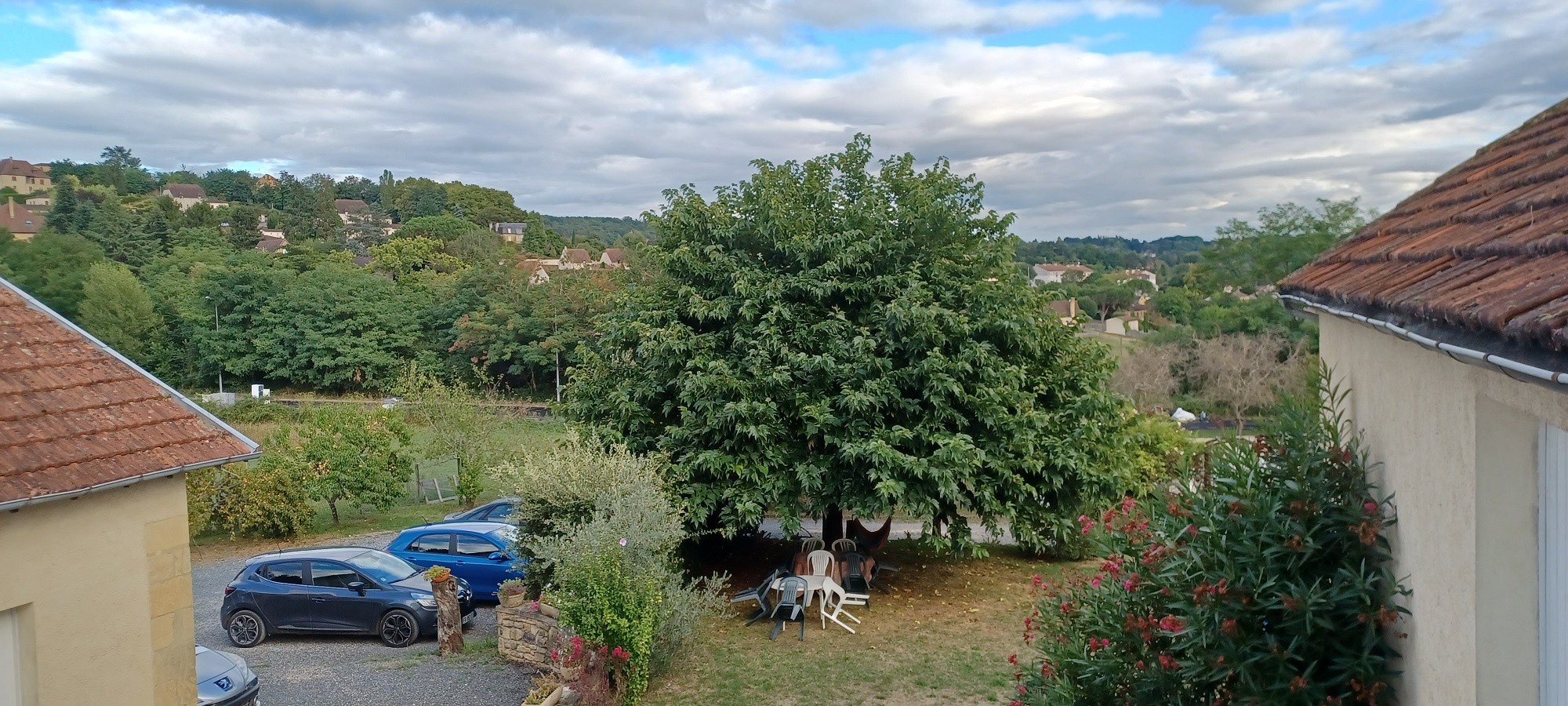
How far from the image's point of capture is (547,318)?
48.4 m

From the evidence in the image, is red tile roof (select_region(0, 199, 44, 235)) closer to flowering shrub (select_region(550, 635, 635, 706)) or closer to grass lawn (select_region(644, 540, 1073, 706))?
grass lawn (select_region(644, 540, 1073, 706))

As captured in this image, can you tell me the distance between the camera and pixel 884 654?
12305 mm

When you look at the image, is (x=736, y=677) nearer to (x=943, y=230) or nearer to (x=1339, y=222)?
(x=943, y=230)

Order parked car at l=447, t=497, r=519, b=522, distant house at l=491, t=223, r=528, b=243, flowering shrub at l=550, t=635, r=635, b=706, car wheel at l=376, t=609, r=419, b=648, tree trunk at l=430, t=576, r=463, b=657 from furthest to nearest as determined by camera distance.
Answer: distant house at l=491, t=223, r=528, b=243, parked car at l=447, t=497, r=519, b=522, car wheel at l=376, t=609, r=419, b=648, tree trunk at l=430, t=576, r=463, b=657, flowering shrub at l=550, t=635, r=635, b=706

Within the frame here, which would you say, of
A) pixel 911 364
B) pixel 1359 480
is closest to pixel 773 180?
pixel 911 364

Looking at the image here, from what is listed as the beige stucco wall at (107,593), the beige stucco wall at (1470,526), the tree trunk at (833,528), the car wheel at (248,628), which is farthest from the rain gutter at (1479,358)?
the car wheel at (248,628)

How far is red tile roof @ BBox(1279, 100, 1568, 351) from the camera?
2.41 meters

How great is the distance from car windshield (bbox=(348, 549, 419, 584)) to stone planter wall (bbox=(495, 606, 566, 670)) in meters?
2.36

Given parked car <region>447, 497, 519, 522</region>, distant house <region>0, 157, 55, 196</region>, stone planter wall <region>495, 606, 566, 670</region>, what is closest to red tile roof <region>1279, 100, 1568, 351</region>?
stone planter wall <region>495, 606, 566, 670</region>

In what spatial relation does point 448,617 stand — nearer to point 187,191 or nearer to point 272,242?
point 272,242

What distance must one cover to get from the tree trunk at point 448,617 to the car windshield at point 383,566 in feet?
4.78

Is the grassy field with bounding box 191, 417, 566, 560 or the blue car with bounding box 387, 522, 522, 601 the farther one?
the grassy field with bounding box 191, 417, 566, 560

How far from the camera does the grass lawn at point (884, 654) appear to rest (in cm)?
1091

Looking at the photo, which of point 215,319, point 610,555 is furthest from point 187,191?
point 610,555
